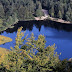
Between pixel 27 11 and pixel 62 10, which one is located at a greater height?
pixel 62 10

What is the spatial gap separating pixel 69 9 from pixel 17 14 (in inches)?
1017

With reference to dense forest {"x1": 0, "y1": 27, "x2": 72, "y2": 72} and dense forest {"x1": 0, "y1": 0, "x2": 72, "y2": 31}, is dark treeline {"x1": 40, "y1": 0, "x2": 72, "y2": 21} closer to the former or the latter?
dense forest {"x1": 0, "y1": 0, "x2": 72, "y2": 31}

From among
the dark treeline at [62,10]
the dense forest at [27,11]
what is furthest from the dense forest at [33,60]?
the dark treeline at [62,10]

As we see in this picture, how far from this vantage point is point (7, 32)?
54500 millimetres

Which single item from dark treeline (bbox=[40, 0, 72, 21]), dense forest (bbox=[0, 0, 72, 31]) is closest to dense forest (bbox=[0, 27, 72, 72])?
dense forest (bbox=[0, 0, 72, 31])

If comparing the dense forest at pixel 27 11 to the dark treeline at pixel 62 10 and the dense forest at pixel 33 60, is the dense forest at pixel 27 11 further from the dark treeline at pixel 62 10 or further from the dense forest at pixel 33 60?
the dense forest at pixel 33 60

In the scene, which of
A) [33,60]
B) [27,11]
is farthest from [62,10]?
[33,60]

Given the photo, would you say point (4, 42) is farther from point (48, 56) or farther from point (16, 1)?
point (16, 1)

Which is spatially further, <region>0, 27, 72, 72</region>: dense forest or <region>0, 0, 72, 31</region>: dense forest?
<region>0, 0, 72, 31</region>: dense forest

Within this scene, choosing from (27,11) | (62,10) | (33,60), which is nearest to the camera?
(33,60)

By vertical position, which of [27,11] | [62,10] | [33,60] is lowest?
[33,60]

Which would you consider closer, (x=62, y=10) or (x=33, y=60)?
(x=33, y=60)

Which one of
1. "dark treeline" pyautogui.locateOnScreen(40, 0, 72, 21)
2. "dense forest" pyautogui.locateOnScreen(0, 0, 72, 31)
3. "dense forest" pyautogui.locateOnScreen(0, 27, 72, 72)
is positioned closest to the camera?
"dense forest" pyautogui.locateOnScreen(0, 27, 72, 72)

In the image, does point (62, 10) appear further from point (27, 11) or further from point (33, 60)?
point (33, 60)
